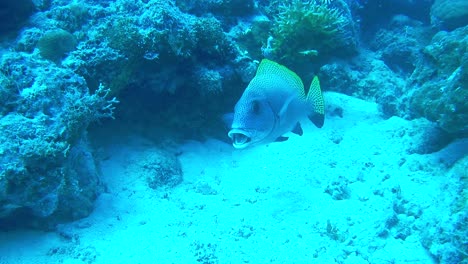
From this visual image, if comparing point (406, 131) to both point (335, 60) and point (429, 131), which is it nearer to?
point (429, 131)

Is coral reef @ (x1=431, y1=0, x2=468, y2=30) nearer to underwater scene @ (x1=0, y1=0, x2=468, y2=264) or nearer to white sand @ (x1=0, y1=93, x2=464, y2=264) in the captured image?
underwater scene @ (x1=0, y1=0, x2=468, y2=264)

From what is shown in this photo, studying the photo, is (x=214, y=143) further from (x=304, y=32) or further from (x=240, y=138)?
(x=240, y=138)

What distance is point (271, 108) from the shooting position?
9.37ft

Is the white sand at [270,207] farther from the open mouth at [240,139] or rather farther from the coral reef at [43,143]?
the open mouth at [240,139]

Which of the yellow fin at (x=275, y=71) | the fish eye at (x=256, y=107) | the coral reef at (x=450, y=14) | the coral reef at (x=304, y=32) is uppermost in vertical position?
the coral reef at (x=450, y=14)

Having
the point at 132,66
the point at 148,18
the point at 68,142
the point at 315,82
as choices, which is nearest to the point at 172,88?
the point at 132,66

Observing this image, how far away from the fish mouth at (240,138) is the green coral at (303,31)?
3.78m

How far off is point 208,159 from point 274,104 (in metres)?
2.65

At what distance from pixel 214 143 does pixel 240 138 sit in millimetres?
2923

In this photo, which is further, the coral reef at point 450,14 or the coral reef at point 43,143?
the coral reef at point 450,14

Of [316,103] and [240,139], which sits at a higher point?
[316,103]

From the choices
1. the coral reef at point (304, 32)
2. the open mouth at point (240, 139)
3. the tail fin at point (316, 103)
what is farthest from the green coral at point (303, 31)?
the open mouth at point (240, 139)

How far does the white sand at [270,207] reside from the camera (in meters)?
3.55

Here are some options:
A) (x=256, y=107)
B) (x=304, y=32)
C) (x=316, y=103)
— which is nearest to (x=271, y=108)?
(x=256, y=107)
